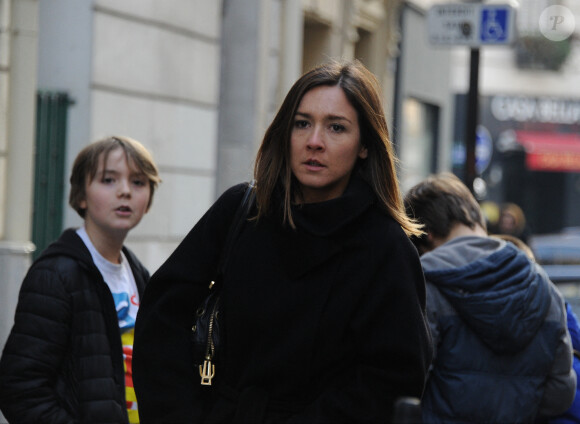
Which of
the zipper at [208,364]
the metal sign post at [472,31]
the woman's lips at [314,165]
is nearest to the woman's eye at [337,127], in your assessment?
the woman's lips at [314,165]

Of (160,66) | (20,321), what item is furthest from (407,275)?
(160,66)

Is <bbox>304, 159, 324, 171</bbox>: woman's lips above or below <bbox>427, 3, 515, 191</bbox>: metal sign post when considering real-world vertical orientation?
below

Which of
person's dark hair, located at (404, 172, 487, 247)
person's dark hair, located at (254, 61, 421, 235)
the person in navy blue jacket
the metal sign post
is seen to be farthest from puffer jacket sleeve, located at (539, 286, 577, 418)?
the metal sign post

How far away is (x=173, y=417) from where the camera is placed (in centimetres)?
316

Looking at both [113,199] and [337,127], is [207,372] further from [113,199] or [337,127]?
[113,199]

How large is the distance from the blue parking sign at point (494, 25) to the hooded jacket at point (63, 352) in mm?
5795

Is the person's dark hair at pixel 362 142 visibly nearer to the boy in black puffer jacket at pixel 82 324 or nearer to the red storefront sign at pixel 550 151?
the boy in black puffer jacket at pixel 82 324

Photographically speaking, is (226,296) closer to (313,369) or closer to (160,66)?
(313,369)

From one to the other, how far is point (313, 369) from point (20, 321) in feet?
4.76

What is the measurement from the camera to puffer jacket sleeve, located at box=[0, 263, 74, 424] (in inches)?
159

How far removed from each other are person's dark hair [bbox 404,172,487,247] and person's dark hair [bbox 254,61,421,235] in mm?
1331

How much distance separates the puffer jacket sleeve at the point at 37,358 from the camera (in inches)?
159

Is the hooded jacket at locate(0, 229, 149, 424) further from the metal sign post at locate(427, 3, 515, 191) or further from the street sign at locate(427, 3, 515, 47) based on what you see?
the street sign at locate(427, 3, 515, 47)

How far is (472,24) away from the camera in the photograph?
9.34 metres
